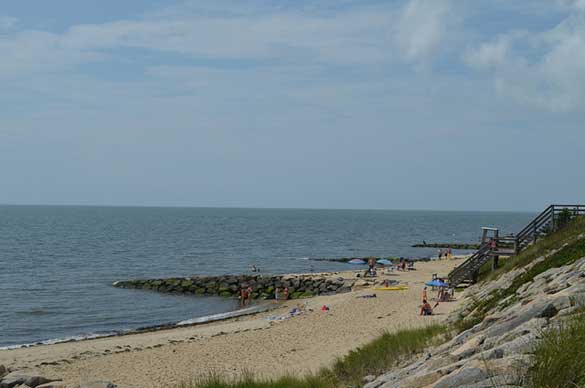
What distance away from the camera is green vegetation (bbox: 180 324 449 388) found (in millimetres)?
10930

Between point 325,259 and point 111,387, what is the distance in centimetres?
5421

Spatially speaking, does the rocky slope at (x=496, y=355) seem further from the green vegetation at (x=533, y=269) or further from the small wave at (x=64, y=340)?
the small wave at (x=64, y=340)

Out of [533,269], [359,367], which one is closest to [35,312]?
[533,269]

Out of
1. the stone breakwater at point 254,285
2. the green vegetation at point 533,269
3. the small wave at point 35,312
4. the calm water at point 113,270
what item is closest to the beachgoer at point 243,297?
the calm water at point 113,270

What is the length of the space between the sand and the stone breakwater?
36.3 ft

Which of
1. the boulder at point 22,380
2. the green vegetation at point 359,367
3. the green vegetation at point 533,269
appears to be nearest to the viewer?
the green vegetation at point 359,367

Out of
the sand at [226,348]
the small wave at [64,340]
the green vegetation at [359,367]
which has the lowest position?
the small wave at [64,340]

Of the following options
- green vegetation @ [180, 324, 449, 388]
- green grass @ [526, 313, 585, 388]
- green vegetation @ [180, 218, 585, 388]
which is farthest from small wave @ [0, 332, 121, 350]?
green grass @ [526, 313, 585, 388]

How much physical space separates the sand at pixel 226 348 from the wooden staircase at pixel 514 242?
6.87 feet

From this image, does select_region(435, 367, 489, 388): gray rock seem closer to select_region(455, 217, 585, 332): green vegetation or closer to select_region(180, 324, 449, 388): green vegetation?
select_region(180, 324, 449, 388): green vegetation

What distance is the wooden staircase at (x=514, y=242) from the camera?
25.4 metres

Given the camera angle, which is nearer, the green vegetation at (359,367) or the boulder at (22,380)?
the green vegetation at (359,367)

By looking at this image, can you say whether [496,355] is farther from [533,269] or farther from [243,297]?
[243,297]

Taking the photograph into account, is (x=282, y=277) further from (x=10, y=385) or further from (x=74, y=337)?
(x=10, y=385)
